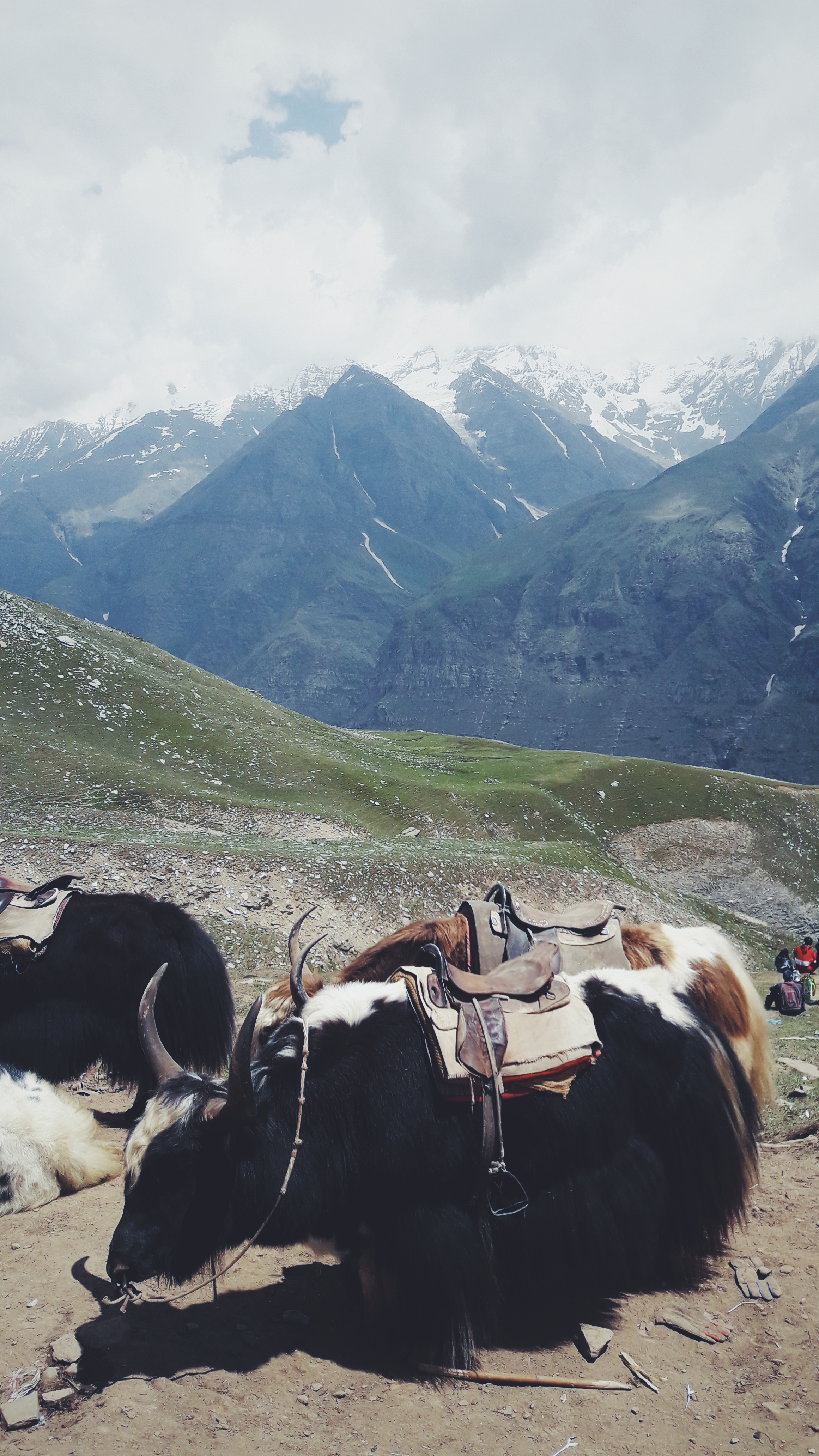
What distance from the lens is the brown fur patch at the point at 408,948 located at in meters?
7.91

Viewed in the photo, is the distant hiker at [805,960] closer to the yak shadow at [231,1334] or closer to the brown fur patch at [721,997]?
the brown fur patch at [721,997]

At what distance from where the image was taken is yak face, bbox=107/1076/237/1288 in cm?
461

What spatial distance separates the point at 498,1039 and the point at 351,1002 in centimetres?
112

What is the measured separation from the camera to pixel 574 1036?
5.39m

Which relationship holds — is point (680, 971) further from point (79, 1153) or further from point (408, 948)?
point (79, 1153)

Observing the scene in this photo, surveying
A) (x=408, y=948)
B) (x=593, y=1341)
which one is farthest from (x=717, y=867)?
(x=593, y=1341)

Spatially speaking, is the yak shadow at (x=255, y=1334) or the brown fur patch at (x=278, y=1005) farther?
the brown fur patch at (x=278, y=1005)

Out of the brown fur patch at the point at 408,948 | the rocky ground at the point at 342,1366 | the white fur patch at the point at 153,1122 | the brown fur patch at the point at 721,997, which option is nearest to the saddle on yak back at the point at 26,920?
the rocky ground at the point at 342,1366

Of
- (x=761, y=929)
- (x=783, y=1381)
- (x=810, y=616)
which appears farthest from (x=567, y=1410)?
(x=810, y=616)

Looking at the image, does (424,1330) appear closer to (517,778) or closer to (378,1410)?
(378,1410)

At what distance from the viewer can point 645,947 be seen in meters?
7.34

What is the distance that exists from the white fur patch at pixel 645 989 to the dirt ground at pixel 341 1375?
1.91 m

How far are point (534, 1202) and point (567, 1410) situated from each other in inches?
42.6

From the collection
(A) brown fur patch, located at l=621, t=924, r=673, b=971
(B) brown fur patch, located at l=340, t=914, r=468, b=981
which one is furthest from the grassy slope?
(B) brown fur patch, located at l=340, t=914, r=468, b=981
